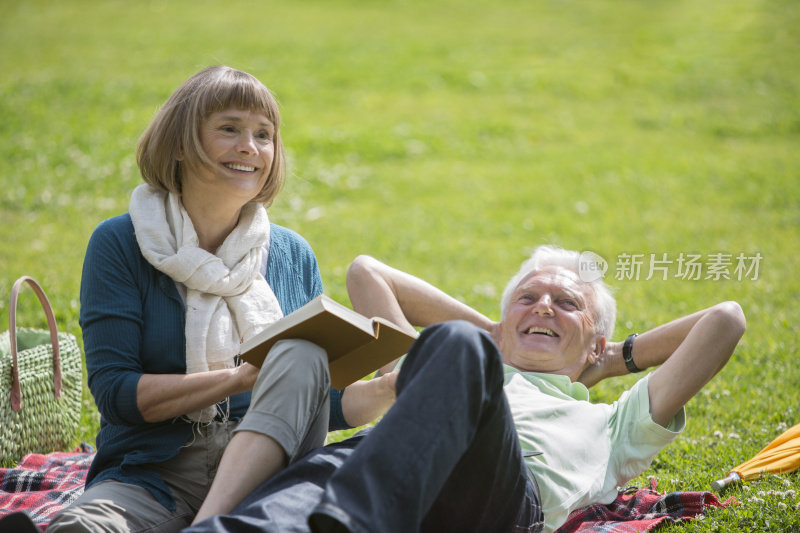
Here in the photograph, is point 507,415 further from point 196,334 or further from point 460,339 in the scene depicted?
point 196,334

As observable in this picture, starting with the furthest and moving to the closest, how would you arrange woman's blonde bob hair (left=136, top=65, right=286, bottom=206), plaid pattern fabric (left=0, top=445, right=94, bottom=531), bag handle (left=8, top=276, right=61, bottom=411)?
bag handle (left=8, top=276, right=61, bottom=411), plaid pattern fabric (left=0, top=445, right=94, bottom=531), woman's blonde bob hair (left=136, top=65, right=286, bottom=206)

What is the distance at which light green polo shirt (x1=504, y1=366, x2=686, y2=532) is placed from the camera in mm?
3473

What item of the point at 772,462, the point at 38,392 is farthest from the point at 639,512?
the point at 38,392

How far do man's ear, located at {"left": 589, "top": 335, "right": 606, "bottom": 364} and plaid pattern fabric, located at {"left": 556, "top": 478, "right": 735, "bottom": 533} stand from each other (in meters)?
0.68

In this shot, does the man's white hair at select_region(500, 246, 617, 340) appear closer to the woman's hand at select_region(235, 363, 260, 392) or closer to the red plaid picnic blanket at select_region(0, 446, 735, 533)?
the red plaid picnic blanket at select_region(0, 446, 735, 533)

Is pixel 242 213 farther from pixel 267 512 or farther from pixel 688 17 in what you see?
pixel 688 17

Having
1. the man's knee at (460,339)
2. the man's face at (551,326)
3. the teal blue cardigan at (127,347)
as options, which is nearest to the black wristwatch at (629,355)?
the man's face at (551,326)

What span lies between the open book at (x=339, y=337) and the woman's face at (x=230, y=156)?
2.48 ft

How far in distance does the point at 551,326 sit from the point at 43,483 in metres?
2.62

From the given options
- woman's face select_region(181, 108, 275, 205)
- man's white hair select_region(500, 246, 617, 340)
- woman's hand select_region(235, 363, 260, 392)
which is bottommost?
man's white hair select_region(500, 246, 617, 340)

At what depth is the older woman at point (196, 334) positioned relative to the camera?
9.88 feet

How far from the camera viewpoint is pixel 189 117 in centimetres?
359

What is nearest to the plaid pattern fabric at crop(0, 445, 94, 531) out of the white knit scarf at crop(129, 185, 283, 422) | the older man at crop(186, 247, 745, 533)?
the white knit scarf at crop(129, 185, 283, 422)

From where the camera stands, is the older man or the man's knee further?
the man's knee
